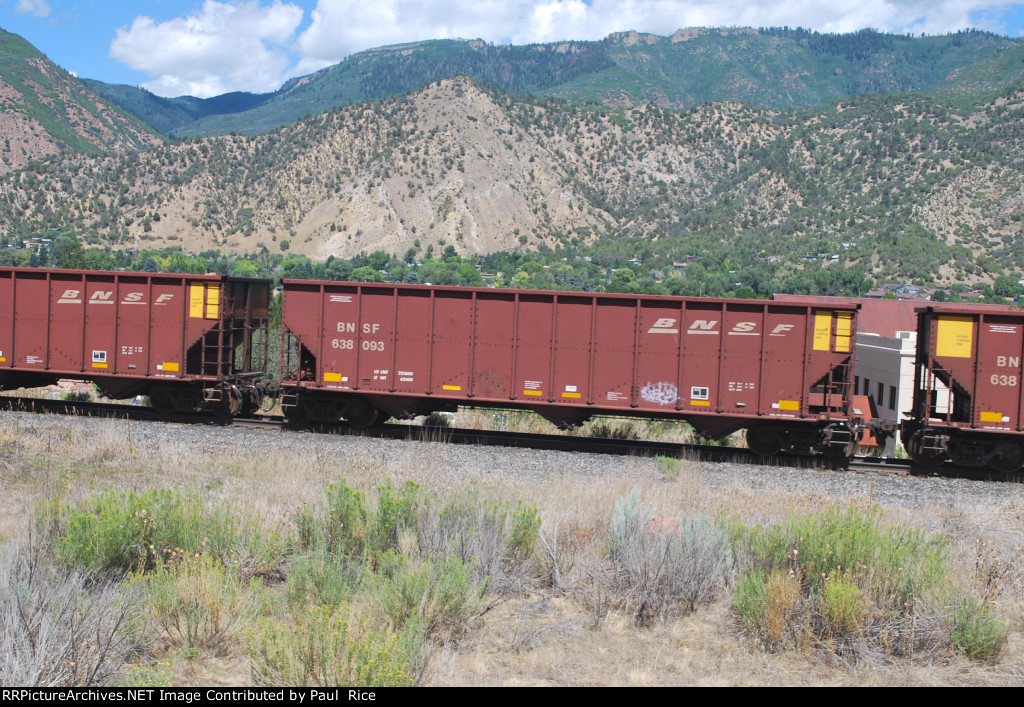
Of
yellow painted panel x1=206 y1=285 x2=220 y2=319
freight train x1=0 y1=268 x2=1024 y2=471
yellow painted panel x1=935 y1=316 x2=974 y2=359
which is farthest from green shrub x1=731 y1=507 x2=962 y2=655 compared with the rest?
yellow painted panel x1=206 y1=285 x2=220 y2=319

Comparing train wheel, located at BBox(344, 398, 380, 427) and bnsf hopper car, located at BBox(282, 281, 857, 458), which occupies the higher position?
bnsf hopper car, located at BBox(282, 281, 857, 458)

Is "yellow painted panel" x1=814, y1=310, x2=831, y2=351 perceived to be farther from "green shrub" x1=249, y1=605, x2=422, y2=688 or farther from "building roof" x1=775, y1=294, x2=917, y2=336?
"building roof" x1=775, y1=294, x2=917, y2=336

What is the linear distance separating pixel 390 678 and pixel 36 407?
17.8 m

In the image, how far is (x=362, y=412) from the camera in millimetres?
18031

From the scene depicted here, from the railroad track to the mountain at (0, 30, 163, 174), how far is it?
15140 cm

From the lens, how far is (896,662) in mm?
6520

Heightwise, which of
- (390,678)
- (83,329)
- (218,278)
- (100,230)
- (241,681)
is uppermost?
(100,230)

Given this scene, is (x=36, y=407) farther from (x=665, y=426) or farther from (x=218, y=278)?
(x=665, y=426)

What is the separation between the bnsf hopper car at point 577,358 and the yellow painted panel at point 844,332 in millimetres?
20

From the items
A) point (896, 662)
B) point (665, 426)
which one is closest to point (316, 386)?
point (665, 426)

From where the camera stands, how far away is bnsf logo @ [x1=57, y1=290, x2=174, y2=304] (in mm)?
18641

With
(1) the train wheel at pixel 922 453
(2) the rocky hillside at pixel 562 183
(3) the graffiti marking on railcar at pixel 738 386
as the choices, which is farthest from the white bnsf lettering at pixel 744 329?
(2) the rocky hillside at pixel 562 183

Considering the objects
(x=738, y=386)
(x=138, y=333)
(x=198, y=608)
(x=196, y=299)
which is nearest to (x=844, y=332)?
(x=738, y=386)

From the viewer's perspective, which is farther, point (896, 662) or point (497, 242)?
point (497, 242)
